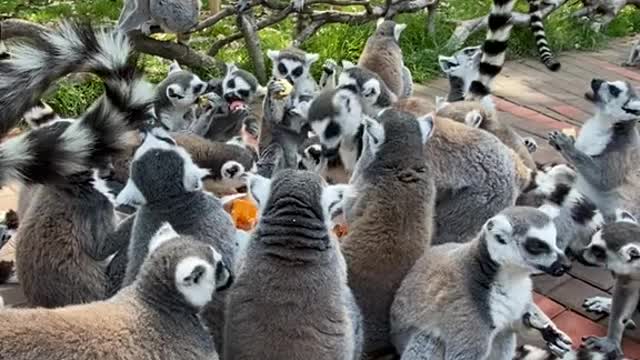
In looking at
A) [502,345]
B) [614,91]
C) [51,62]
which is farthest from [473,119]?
[51,62]

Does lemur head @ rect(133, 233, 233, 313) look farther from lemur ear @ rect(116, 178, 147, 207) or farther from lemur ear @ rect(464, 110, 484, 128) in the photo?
lemur ear @ rect(464, 110, 484, 128)

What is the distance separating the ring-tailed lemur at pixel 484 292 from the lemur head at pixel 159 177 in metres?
0.99

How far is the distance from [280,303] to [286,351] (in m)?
0.16

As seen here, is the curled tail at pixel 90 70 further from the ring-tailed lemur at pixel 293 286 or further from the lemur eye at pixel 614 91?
the lemur eye at pixel 614 91

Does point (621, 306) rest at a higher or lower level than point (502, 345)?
lower

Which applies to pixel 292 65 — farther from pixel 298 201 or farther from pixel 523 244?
pixel 523 244

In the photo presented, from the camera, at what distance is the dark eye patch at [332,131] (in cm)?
420

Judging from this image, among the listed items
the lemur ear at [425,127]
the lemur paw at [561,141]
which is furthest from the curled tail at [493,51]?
the lemur ear at [425,127]

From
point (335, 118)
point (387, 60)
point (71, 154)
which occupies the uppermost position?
point (71, 154)

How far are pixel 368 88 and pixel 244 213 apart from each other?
1084 millimetres

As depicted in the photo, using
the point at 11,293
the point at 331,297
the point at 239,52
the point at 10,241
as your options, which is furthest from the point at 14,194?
the point at 239,52

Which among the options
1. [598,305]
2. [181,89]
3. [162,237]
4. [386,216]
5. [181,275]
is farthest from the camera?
[181,89]

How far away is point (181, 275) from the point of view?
245cm

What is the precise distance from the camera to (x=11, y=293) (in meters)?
3.73
